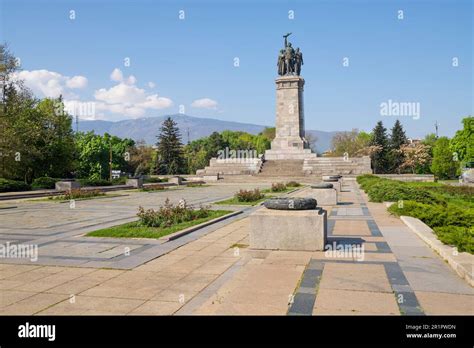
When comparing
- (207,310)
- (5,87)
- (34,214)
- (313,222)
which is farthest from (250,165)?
(207,310)

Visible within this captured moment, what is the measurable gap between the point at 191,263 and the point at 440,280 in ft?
13.6

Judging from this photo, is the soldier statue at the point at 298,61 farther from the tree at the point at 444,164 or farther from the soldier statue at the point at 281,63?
the tree at the point at 444,164

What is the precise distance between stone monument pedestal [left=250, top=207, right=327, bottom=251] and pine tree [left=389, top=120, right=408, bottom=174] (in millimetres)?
63930

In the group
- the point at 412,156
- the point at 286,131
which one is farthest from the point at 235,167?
the point at 412,156

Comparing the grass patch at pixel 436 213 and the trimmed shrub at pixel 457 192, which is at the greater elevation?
the grass patch at pixel 436 213

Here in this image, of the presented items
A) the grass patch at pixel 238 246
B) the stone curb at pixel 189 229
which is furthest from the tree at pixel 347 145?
the grass patch at pixel 238 246

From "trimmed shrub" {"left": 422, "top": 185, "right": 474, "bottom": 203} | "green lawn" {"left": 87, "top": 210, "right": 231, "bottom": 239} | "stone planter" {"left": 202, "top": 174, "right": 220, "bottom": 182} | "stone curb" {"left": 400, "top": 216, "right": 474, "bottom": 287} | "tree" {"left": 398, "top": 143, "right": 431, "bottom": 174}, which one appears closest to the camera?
"stone curb" {"left": 400, "top": 216, "right": 474, "bottom": 287}

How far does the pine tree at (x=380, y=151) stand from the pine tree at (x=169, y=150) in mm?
33603

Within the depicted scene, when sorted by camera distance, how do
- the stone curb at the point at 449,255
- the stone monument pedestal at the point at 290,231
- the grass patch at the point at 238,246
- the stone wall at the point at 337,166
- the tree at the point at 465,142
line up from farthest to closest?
1. the tree at the point at 465,142
2. the stone wall at the point at 337,166
3. the grass patch at the point at 238,246
4. the stone monument pedestal at the point at 290,231
5. the stone curb at the point at 449,255

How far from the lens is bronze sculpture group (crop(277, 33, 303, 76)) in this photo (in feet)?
180

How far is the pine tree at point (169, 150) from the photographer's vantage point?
6962 cm

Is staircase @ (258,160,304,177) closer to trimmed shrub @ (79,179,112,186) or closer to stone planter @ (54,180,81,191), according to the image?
trimmed shrub @ (79,179,112,186)

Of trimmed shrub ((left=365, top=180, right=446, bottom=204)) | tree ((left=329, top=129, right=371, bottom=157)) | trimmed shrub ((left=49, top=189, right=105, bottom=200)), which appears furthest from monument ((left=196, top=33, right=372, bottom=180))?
trimmed shrub ((left=365, top=180, right=446, bottom=204))
